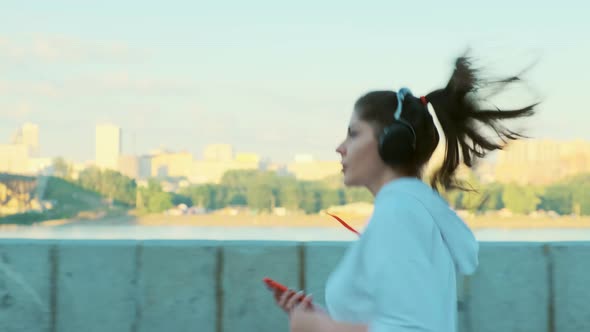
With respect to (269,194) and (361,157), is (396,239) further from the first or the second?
(269,194)

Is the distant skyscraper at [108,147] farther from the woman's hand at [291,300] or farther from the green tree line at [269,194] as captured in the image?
the woman's hand at [291,300]

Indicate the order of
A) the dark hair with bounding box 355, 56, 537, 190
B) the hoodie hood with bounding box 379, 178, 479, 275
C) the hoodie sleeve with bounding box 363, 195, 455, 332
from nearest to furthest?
the hoodie sleeve with bounding box 363, 195, 455, 332 < the hoodie hood with bounding box 379, 178, 479, 275 < the dark hair with bounding box 355, 56, 537, 190

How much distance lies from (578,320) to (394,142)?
14.5ft

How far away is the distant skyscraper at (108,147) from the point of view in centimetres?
12067

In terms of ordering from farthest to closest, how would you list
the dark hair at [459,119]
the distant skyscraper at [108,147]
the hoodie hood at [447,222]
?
the distant skyscraper at [108,147] < the dark hair at [459,119] < the hoodie hood at [447,222]

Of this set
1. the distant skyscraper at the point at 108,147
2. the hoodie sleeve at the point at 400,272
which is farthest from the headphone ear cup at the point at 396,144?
the distant skyscraper at the point at 108,147

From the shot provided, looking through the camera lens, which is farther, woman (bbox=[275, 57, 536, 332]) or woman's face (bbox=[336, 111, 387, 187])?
woman's face (bbox=[336, 111, 387, 187])

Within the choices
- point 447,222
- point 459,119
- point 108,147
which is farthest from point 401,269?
point 108,147

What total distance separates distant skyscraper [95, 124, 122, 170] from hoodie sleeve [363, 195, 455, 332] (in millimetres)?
113548

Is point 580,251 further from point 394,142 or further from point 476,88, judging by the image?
point 394,142

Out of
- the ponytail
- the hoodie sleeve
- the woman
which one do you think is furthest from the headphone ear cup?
the ponytail

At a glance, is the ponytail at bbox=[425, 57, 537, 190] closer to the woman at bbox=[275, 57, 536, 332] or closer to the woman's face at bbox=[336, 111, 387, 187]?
the woman at bbox=[275, 57, 536, 332]

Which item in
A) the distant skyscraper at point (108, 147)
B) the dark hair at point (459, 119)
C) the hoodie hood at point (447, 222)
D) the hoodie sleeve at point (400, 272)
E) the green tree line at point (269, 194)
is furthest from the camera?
the distant skyscraper at point (108, 147)

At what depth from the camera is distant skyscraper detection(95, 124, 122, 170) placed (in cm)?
12067
